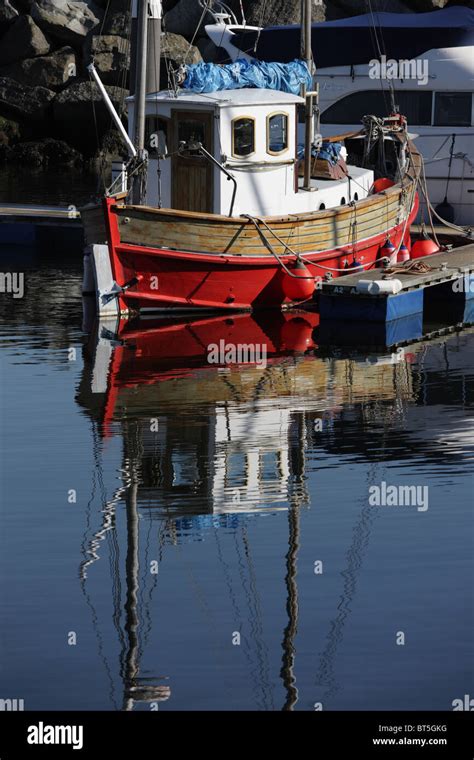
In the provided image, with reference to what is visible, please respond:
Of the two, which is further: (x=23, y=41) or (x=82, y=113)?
(x=23, y=41)

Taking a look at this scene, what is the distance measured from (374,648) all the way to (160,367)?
10.8 meters

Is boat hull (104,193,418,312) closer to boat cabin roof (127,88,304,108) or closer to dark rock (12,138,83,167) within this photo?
boat cabin roof (127,88,304,108)

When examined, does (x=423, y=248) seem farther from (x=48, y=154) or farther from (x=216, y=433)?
(x=48, y=154)

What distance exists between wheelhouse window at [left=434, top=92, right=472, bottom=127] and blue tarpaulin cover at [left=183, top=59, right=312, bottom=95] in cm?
691

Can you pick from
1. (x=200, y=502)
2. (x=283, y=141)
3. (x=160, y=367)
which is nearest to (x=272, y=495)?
(x=200, y=502)

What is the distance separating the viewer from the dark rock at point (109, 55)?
50312 millimetres

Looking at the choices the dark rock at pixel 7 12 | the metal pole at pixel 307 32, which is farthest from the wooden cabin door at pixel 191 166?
the dark rock at pixel 7 12

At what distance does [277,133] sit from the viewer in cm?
2630

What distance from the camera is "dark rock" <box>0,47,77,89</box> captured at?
5153cm

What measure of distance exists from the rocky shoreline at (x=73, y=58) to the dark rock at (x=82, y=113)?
0.03m

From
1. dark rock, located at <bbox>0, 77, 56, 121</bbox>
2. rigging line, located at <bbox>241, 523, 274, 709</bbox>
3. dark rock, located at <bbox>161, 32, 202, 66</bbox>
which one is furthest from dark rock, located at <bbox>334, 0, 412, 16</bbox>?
rigging line, located at <bbox>241, 523, 274, 709</bbox>

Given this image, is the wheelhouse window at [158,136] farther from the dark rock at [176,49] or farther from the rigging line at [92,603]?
the dark rock at [176,49]

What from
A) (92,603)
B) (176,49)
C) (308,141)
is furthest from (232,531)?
(176,49)

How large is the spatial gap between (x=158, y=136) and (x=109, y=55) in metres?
25.7
